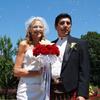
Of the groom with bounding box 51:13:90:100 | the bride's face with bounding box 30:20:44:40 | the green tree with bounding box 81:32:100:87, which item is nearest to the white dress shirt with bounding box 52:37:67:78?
the groom with bounding box 51:13:90:100

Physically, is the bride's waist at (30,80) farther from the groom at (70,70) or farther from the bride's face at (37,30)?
the bride's face at (37,30)

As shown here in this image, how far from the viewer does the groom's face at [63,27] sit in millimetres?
6066

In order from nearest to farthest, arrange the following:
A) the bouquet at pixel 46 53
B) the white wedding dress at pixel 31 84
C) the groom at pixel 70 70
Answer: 1. the groom at pixel 70 70
2. the bouquet at pixel 46 53
3. the white wedding dress at pixel 31 84

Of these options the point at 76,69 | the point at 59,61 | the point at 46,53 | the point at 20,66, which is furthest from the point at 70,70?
the point at 20,66

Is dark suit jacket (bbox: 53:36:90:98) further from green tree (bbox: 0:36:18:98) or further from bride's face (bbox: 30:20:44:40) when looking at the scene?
green tree (bbox: 0:36:18:98)

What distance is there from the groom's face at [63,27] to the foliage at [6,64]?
45.6m

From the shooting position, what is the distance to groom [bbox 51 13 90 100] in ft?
19.4

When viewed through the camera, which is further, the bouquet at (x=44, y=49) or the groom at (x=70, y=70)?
the bouquet at (x=44, y=49)

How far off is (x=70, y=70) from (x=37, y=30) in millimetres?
795

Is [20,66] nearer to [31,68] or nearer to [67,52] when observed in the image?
[31,68]

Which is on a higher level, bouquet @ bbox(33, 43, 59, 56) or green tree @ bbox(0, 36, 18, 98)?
bouquet @ bbox(33, 43, 59, 56)

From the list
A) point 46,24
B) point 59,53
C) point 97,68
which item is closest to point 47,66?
point 59,53

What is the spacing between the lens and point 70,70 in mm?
5945

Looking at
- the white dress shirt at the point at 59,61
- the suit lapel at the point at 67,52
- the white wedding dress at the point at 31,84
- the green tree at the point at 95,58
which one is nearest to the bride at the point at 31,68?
the white wedding dress at the point at 31,84
